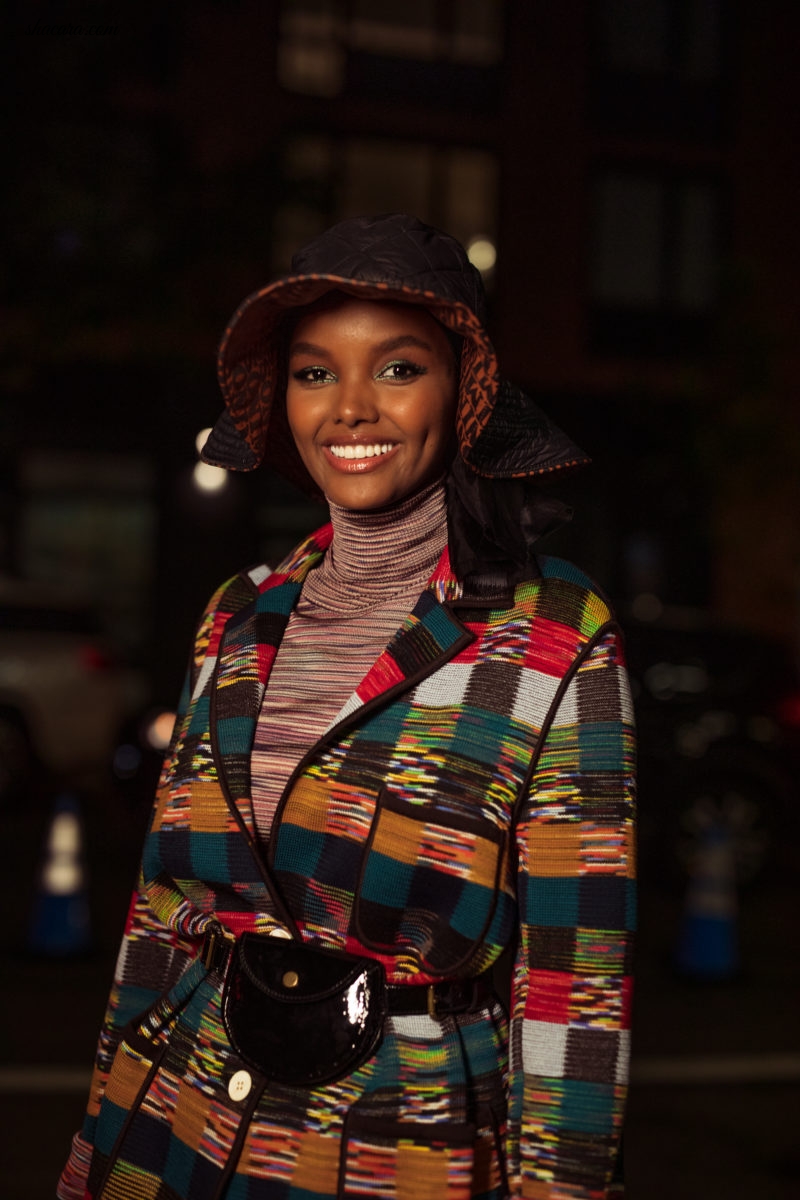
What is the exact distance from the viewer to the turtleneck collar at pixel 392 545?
2.17 m

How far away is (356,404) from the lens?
80.2 inches

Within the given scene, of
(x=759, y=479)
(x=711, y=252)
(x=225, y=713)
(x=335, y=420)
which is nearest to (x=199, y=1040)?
(x=225, y=713)

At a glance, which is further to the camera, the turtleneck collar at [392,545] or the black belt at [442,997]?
the turtleneck collar at [392,545]

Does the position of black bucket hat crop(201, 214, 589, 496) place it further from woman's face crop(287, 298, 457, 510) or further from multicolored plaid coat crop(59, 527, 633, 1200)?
multicolored plaid coat crop(59, 527, 633, 1200)

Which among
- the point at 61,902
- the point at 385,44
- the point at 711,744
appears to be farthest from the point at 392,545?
the point at 385,44

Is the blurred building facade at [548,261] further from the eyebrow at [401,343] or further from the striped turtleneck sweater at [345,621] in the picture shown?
the eyebrow at [401,343]

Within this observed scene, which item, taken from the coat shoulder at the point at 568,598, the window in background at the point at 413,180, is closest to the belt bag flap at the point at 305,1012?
the coat shoulder at the point at 568,598

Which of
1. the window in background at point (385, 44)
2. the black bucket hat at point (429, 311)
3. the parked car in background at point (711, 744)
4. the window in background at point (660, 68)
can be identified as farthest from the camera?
the window in background at point (660, 68)

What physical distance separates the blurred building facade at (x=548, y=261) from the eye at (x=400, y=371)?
15.3m

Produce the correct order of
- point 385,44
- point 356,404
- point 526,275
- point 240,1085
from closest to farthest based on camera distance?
point 240,1085 → point 356,404 → point 385,44 → point 526,275

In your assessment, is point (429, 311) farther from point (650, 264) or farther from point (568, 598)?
point (650, 264)

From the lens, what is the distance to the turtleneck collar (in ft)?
7.11

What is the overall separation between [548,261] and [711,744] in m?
12.3

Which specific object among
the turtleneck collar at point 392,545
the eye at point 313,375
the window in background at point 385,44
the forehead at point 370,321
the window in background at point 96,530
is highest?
the window in background at point 385,44
